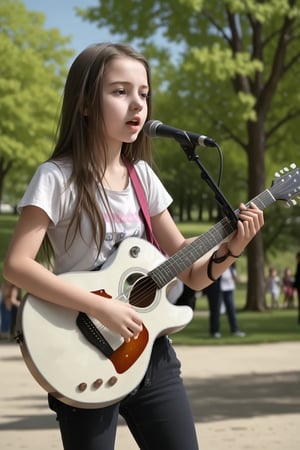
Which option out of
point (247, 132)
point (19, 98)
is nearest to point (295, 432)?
point (247, 132)

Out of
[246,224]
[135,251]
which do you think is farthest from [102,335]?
[246,224]

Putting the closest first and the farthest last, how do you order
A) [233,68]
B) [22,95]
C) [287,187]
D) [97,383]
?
1. [97,383]
2. [287,187]
3. [233,68]
4. [22,95]

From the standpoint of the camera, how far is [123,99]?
3336mm

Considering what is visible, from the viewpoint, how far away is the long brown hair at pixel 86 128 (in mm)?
3281

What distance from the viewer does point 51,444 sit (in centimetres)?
661

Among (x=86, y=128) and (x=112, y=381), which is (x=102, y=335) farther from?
(x=86, y=128)

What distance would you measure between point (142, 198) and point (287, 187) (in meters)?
0.56

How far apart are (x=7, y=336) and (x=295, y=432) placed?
37.4ft

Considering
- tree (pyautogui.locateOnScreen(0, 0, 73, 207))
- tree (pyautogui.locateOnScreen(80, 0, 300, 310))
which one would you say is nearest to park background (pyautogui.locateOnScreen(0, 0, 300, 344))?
tree (pyautogui.locateOnScreen(80, 0, 300, 310))

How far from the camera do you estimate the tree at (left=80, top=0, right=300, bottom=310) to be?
21047mm

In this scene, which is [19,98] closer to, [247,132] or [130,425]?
[247,132]

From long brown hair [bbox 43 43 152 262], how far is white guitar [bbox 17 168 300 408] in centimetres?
14

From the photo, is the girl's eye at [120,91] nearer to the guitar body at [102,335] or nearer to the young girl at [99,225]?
the young girl at [99,225]

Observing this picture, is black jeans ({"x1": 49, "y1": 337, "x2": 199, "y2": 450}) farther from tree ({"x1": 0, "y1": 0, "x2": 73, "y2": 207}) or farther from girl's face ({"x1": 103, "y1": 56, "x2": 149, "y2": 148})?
tree ({"x1": 0, "y1": 0, "x2": 73, "y2": 207})
